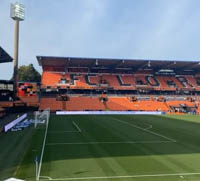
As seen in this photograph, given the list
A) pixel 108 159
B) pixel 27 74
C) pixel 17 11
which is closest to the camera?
pixel 108 159

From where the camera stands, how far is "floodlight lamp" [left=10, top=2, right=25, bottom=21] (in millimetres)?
59500

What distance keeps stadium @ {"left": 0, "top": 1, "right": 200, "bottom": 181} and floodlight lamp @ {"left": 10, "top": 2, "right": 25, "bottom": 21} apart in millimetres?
12686

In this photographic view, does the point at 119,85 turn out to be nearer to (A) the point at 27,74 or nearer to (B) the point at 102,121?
(B) the point at 102,121

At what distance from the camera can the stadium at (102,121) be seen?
12383 mm

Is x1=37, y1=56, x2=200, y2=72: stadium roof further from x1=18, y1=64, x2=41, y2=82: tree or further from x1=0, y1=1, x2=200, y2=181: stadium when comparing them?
x1=18, y1=64, x2=41, y2=82: tree

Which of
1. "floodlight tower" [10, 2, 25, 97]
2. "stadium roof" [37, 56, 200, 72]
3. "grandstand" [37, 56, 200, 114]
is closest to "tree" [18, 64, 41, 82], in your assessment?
"grandstand" [37, 56, 200, 114]

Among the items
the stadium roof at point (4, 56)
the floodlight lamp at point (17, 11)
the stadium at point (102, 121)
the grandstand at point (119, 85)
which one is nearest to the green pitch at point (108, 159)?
the stadium at point (102, 121)

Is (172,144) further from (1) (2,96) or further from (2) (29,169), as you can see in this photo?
(1) (2,96)

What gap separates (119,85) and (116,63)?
6999 mm

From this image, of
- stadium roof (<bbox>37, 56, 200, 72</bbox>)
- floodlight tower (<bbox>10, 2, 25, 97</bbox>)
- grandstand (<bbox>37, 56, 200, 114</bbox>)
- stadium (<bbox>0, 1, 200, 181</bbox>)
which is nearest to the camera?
stadium (<bbox>0, 1, 200, 181</bbox>)

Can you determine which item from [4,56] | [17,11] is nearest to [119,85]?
[17,11]

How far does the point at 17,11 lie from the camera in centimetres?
5953

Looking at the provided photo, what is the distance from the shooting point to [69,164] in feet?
43.0

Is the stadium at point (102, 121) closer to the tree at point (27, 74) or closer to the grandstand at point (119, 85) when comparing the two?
the grandstand at point (119, 85)
